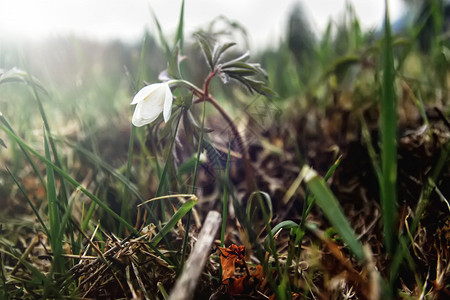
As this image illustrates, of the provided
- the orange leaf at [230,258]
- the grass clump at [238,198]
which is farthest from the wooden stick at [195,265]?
the orange leaf at [230,258]

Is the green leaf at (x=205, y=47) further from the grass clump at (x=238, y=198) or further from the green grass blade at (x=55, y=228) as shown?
the green grass blade at (x=55, y=228)

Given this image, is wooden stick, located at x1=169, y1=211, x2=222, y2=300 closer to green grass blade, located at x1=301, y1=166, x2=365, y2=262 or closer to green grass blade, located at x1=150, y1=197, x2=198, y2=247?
green grass blade, located at x1=150, y1=197, x2=198, y2=247

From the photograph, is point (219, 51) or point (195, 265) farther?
point (219, 51)

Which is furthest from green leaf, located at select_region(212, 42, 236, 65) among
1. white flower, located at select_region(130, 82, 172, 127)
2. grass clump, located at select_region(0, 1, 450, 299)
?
white flower, located at select_region(130, 82, 172, 127)

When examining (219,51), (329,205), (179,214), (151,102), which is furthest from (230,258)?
(219,51)

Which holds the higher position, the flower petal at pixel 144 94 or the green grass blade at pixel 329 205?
the flower petal at pixel 144 94

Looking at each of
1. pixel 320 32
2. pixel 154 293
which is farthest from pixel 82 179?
pixel 320 32

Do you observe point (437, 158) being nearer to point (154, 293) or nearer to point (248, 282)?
point (248, 282)

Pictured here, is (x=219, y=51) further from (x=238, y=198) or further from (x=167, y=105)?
(x=238, y=198)
